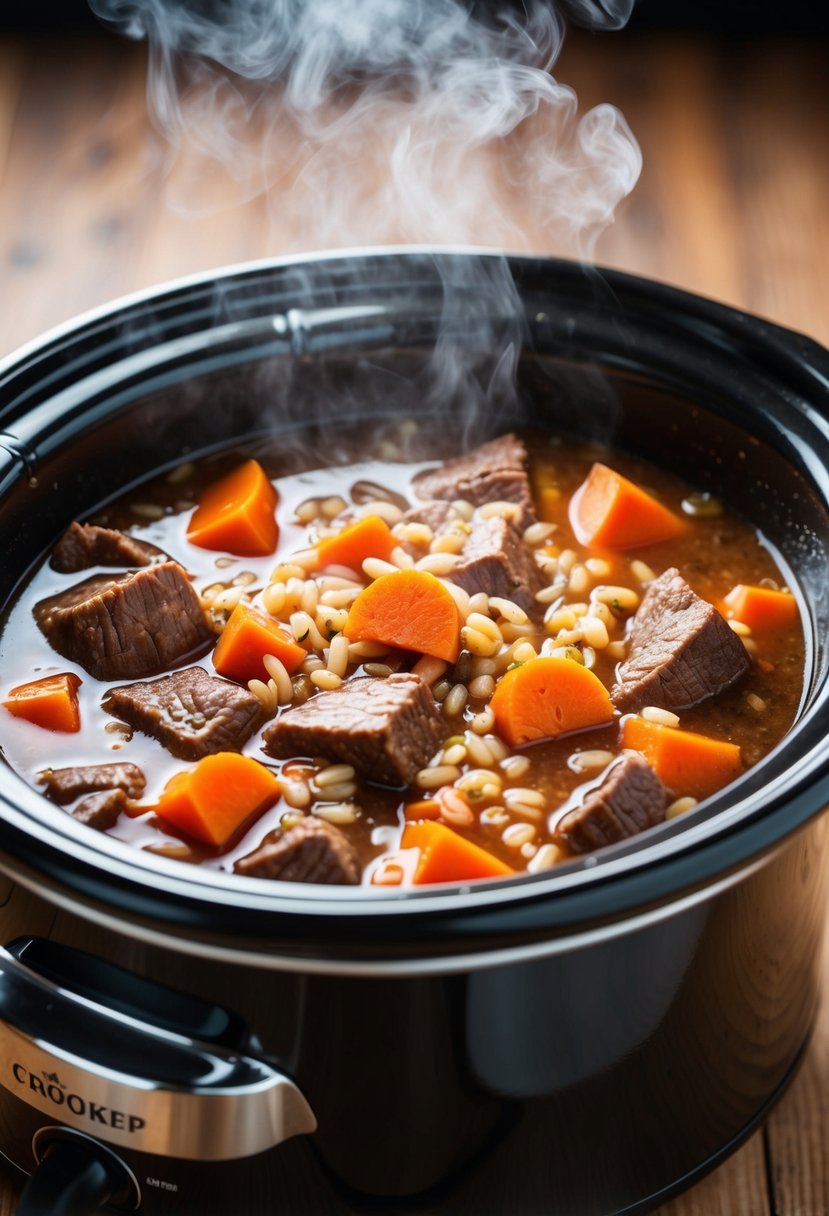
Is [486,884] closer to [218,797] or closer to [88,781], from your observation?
[218,797]

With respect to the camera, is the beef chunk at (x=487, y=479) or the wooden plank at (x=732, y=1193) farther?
the beef chunk at (x=487, y=479)

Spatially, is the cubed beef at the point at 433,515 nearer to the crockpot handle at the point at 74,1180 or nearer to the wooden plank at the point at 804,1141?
the wooden plank at the point at 804,1141

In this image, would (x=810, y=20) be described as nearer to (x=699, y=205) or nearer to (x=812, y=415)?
(x=699, y=205)

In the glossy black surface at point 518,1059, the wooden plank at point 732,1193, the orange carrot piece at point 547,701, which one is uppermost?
the orange carrot piece at point 547,701

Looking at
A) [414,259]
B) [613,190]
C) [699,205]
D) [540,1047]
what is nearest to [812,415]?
[414,259]

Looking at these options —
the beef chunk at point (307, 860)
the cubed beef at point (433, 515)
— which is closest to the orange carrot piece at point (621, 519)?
the cubed beef at point (433, 515)

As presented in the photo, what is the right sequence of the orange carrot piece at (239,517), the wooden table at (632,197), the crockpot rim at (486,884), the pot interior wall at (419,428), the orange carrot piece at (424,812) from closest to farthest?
the crockpot rim at (486,884) < the orange carrot piece at (424,812) < the pot interior wall at (419,428) < the orange carrot piece at (239,517) < the wooden table at (632,197)

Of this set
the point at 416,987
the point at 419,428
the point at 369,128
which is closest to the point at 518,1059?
the point at 416,987
